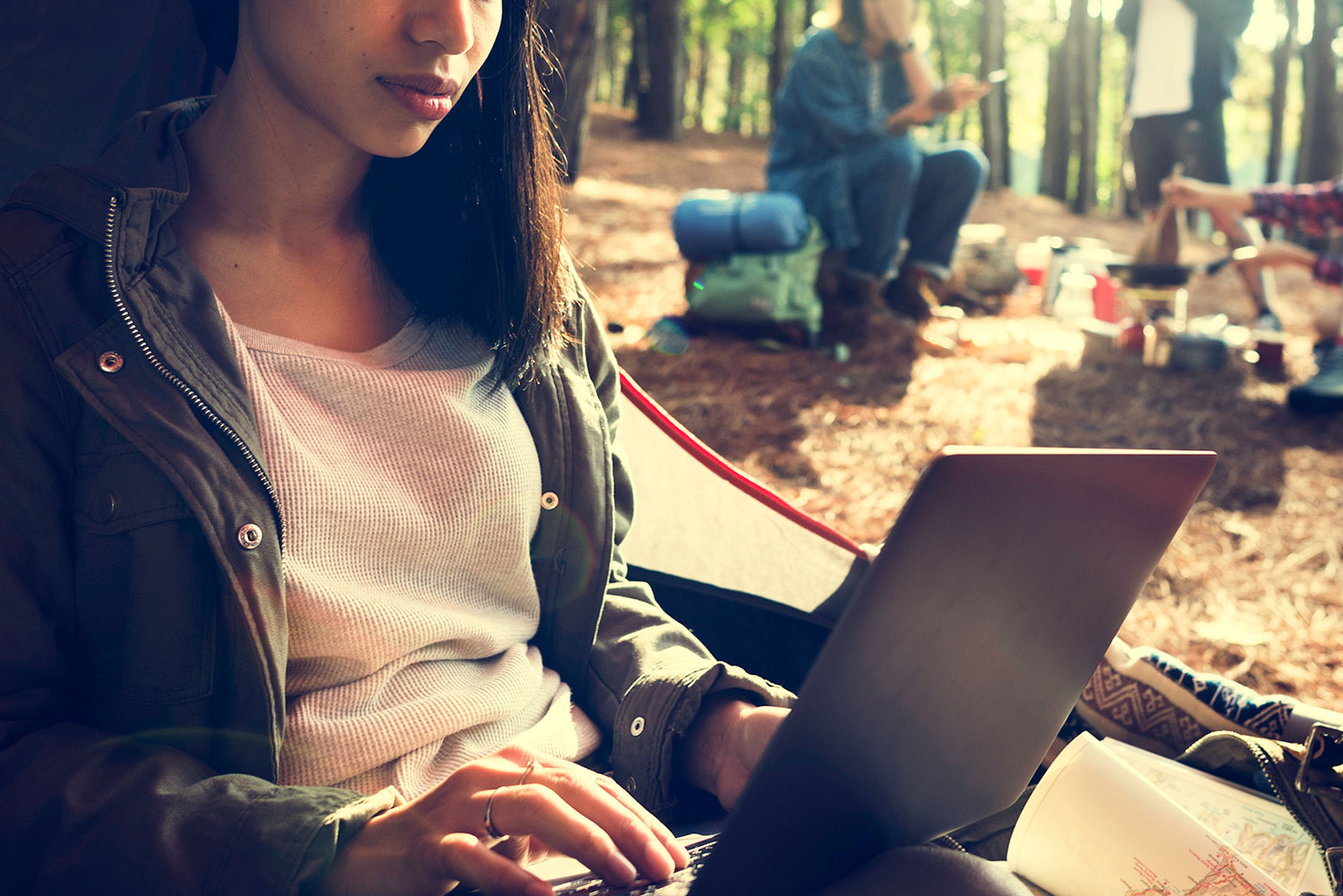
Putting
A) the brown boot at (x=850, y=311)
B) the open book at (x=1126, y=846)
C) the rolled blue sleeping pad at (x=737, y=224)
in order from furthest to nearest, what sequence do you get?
1. the brown boot at (x=850, y=311)
2. the rolled blue sleeping pad at (x=737, y=224)
3. the open book at (x=1126, y=846)

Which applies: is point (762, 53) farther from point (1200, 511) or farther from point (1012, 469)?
point (1012, 469)

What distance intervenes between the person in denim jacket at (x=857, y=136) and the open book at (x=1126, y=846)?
185 inches

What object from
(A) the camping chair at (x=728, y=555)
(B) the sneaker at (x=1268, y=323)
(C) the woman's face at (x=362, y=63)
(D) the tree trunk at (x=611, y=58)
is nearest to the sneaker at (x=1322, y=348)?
(B) the sneaker at (x=1268, y=323)

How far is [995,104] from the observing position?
17.1m

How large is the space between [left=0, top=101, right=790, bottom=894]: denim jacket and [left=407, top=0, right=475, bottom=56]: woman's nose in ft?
1.13

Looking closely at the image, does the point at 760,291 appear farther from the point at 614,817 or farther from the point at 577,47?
the point at 614,817

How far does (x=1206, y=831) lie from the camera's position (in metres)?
1.14

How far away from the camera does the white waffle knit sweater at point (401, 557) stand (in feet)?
3.75

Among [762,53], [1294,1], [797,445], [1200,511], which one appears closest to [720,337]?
[797,445]

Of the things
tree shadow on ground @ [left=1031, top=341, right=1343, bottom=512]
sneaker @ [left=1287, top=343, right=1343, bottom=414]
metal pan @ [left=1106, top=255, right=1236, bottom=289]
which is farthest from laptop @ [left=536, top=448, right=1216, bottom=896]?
metal pan @ [left=1106, top=255, right=1236, bottom=289]

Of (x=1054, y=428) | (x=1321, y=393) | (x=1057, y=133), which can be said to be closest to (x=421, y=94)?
(x=1054, y=428)

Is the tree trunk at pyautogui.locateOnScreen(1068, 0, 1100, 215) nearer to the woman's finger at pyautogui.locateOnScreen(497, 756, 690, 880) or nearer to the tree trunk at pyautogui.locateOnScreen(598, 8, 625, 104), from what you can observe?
the tree trunk at pyautogui.locateOnScreen(598, 8, 625, 104)

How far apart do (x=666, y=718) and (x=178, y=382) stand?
0.71 m

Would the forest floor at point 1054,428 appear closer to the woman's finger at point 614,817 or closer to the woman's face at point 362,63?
the woman's finger at point 614,817
